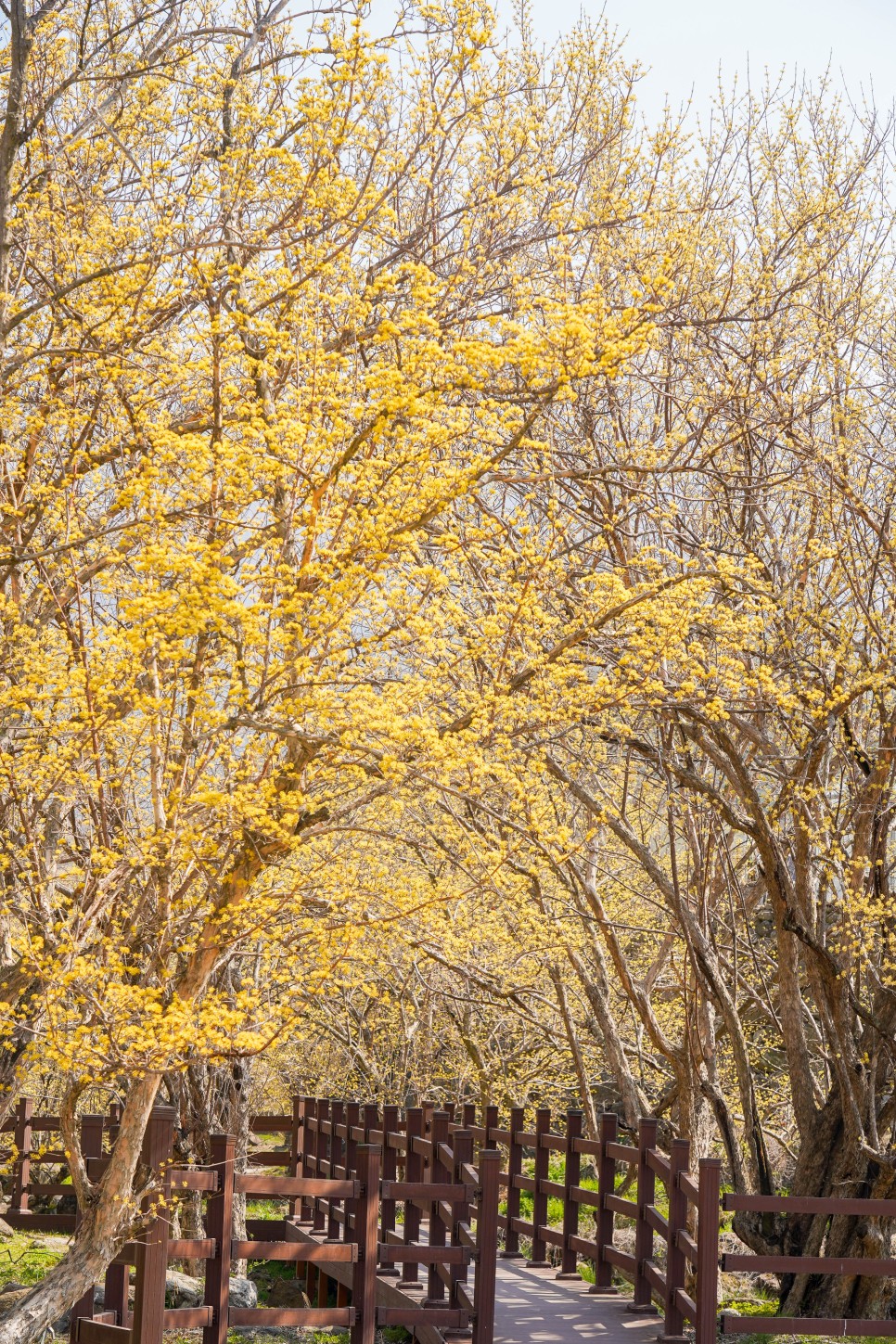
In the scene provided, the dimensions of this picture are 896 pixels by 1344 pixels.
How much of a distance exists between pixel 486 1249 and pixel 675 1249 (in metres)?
1.10

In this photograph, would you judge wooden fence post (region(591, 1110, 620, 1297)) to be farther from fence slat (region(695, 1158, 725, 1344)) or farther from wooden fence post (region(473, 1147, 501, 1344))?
fence slat (region(695, 1158, 725, 1344))

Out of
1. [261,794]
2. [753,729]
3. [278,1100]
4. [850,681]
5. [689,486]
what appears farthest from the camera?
[278,1100]

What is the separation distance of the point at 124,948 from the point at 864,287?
7.39 m

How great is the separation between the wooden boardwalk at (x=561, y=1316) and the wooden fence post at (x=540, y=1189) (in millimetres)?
527

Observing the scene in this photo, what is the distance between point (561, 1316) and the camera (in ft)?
26.4

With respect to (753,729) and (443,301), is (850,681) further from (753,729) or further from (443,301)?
(443,301)

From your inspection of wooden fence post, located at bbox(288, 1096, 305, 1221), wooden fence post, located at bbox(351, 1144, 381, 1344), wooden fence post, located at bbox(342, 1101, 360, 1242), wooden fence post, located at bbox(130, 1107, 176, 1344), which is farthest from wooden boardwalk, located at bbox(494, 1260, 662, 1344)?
wooden fence post, located at bbox(288, 1096, 305, 1221)

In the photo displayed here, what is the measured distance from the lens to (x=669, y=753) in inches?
408

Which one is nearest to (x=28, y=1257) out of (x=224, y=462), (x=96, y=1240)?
(x=96, y=1240)

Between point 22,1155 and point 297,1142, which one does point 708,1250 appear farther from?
point 22,1155

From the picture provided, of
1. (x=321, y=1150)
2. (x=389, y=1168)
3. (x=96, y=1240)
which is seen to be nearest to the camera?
(x=96, y=1240)

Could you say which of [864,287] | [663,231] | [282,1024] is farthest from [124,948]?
[864,287]

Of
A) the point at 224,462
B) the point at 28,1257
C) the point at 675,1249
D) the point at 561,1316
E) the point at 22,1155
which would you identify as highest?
the point at 224,462

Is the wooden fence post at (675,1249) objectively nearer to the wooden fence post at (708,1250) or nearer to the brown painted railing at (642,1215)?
the brown painted railing at (642,1215)
